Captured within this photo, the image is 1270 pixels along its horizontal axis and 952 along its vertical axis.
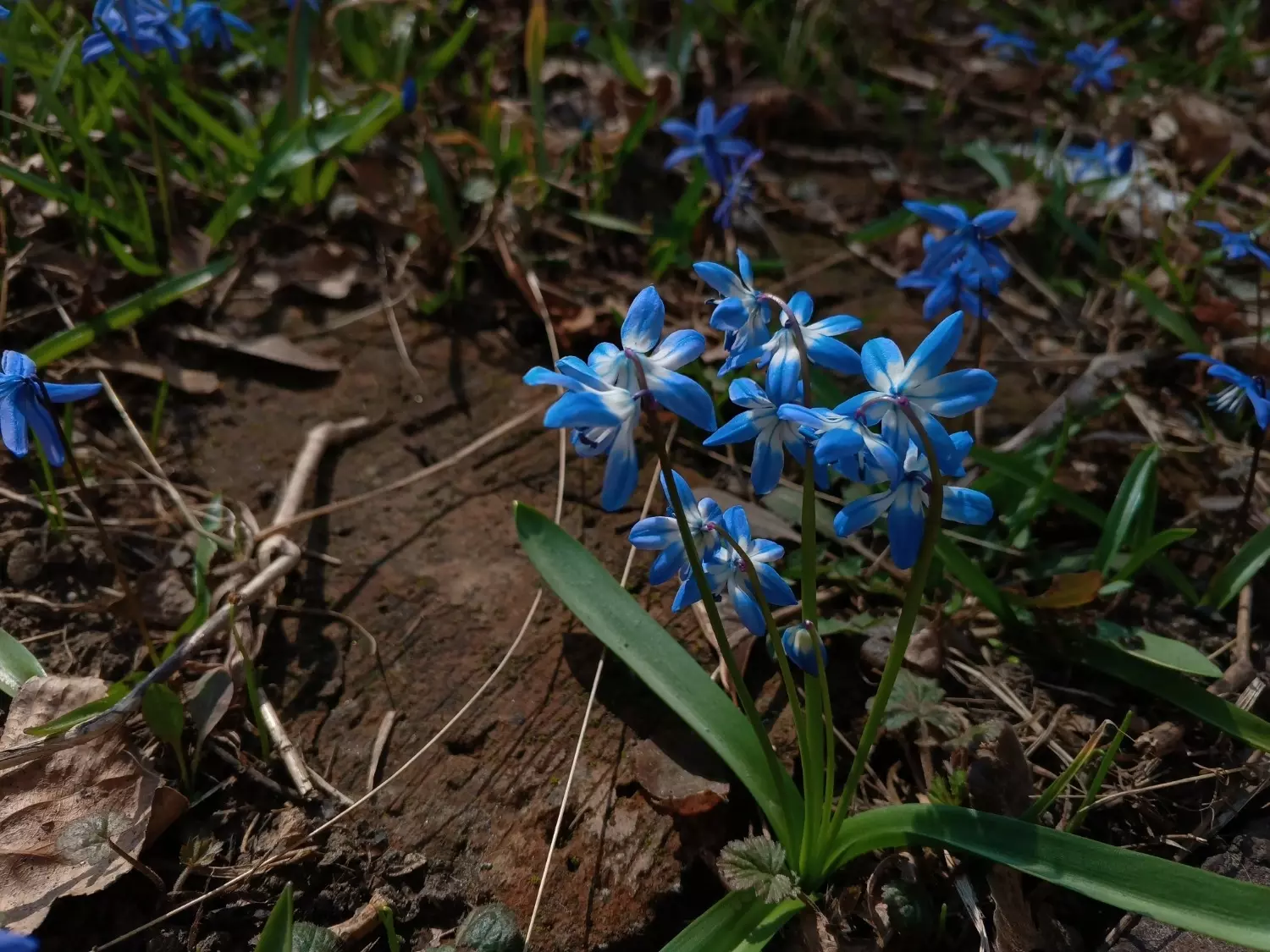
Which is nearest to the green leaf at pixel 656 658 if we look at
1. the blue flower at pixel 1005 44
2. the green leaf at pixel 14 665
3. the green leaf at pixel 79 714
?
the green leaf at pixel 79 714

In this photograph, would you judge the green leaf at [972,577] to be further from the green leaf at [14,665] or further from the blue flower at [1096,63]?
the blue flower at [1096,63]

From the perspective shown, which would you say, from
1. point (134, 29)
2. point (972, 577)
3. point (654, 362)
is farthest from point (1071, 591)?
point (134, 29)

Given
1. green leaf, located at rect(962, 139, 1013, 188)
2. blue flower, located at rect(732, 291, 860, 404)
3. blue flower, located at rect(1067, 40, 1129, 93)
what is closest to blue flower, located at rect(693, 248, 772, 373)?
blue flower, located at rect(732, 291, 860, 404)

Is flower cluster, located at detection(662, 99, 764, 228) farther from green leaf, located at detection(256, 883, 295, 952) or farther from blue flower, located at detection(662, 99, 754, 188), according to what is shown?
green leaf, located at detection(256, 883, 295, 952)

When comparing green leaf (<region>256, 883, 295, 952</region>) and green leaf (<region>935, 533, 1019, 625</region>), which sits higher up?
green leaf (<region>256, 883, 295, 952</region>)

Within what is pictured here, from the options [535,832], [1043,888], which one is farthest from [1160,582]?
[535,832]

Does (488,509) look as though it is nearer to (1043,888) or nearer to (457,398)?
(457,398)

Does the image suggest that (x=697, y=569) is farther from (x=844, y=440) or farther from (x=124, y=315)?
(x=124, y=315)
